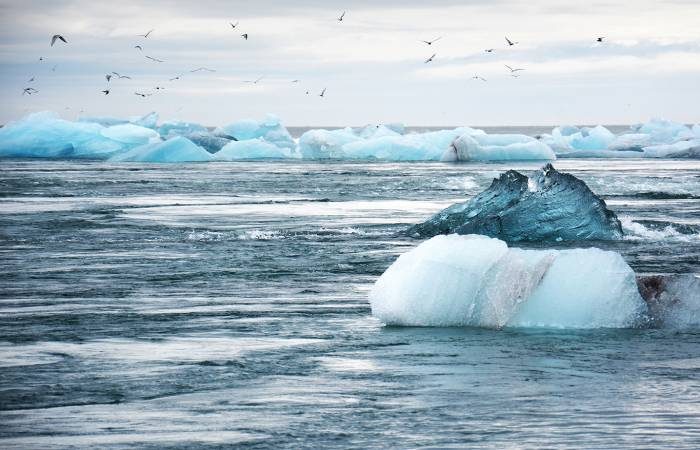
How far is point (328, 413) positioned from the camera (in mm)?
7680

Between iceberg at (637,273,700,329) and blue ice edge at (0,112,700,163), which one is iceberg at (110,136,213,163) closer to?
blue ice edge at (0,112,700,163)

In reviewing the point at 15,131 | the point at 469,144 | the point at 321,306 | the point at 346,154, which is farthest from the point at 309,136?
the point at 321,306

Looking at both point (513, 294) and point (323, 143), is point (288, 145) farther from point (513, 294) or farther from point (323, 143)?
point (513, 294)

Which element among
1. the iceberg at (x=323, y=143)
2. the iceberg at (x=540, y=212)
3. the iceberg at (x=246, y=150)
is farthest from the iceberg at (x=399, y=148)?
the iceberg at (x=540, y=212)

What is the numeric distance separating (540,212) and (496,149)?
3769cm

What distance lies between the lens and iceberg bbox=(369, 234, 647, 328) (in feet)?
34.7

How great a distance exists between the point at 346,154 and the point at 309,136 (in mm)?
2257

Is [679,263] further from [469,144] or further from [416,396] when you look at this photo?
[469,144]

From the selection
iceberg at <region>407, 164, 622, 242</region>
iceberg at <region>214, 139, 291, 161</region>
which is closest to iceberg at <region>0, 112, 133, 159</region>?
iceberg at <region>214, 139, 291, 161</region>

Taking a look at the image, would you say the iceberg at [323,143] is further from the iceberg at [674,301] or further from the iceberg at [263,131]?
the iceberg at [674,301]

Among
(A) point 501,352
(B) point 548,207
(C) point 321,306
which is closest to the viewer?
(A) point 501,352

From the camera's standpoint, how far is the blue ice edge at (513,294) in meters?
10.6

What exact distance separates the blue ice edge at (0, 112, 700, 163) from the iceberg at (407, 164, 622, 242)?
36060 mm

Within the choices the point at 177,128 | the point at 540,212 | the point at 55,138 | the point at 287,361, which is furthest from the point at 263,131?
the point at 287,361
